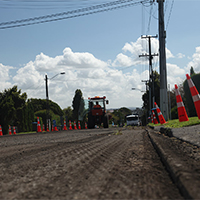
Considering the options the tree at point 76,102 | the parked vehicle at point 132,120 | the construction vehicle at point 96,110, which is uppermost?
the tree at point 76,102

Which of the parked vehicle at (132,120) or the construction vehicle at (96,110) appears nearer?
the construction vehicle at (96,110)

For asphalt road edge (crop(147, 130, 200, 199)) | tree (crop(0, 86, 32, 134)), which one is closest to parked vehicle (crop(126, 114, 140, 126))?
tree (crop(0, 86, 32, 134))

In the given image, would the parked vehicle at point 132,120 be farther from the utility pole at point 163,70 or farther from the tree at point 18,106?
the utility pole at point 163,70

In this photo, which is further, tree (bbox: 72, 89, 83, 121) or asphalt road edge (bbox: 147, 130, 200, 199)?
tree (bbox: 72, 89, 83, 121)

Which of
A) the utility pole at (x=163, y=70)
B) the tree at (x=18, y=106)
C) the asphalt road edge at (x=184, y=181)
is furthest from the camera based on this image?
the tree at (x=18, y=106)

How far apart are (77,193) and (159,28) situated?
21.7 m

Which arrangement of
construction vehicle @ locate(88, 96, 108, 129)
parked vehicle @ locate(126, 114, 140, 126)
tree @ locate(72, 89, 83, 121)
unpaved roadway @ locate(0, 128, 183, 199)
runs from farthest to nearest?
tree @ locate(72, 89, 83, 121) < parked vehicle @ locate(126, 114, 140, 126) < construction vehicle @ locate(88, 96, 108, 129) < unpaved roadway @ locate(0, 128, 183, 199)

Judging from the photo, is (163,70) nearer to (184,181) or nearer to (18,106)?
(184,181)

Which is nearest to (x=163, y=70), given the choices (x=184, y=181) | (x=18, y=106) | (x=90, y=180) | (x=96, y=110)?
(x=96, y=110)

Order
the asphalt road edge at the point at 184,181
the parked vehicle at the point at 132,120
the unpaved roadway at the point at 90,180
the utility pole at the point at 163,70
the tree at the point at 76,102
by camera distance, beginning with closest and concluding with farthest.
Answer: the asphalt road edge at the point at 184,181
the unpaved roadway at the point at 90,180
the utility pole at the point at 163,70
the parked vehicle at the point at 132,120
the tree at the point at 76,102

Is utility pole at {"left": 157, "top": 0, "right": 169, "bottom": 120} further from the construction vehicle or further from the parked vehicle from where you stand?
the parked vehicle

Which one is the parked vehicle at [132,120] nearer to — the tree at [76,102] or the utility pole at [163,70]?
the tree at [76,102]

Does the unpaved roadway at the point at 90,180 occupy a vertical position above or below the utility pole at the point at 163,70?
below

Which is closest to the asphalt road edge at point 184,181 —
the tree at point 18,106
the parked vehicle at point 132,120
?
the tree at point 18,106
